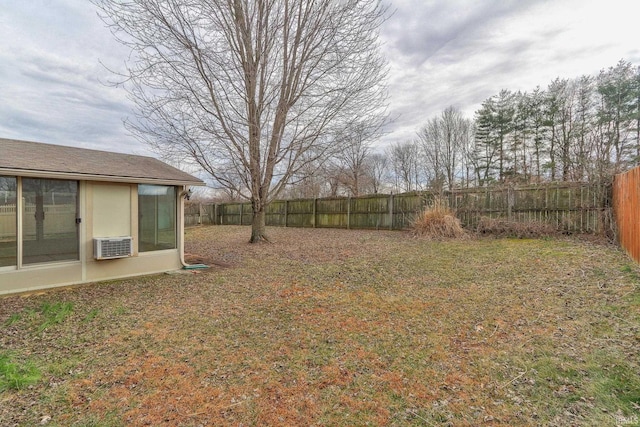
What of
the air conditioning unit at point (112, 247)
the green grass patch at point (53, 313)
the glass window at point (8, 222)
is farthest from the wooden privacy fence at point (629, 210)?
the glass window at point (8, 222)

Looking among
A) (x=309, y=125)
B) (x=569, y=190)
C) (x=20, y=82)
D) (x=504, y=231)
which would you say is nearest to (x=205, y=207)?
(x=20, y=82)

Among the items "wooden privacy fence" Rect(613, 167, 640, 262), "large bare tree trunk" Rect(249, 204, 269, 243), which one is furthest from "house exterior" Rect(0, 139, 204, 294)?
"wooden privacy fence" Rect(613, 167, 640, 262)

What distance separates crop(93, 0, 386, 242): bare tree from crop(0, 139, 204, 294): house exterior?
1.33 metres

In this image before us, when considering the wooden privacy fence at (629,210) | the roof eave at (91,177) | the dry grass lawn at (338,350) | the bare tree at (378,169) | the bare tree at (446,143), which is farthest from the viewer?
the bare tree at (378,169)

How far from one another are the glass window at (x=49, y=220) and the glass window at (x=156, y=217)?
38.3 inches

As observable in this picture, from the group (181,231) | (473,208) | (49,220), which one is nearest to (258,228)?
(181,231)

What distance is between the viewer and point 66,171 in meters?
4.50

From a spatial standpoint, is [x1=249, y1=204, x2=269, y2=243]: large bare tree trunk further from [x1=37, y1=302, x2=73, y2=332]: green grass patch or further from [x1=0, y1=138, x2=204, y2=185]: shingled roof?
[x1=37, y1=302, x2=73, y2=332]: green grass patch

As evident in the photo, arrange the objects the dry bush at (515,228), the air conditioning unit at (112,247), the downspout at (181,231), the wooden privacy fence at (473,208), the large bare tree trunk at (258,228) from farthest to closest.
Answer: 1. the large bare tree trunk at (258,228)
2. the dry bush at (515,228)
3. the wooden privacy fence at (473,208)
4. the downspout at (181,231)
5. the air conditioning unit at (112,247)

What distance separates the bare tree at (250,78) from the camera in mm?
6289

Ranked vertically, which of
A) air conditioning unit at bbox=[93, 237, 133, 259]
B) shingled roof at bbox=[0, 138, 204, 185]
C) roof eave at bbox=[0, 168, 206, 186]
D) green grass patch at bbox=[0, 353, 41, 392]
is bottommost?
green grass patch at bbox=[0, 353, 41, 392]

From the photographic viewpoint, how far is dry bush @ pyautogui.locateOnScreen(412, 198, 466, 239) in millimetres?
8430

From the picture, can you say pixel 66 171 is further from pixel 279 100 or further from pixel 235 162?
pixel 279 100

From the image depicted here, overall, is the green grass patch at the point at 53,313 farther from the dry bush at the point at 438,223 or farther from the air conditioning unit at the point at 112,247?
the dry bush at the point at 438,223
